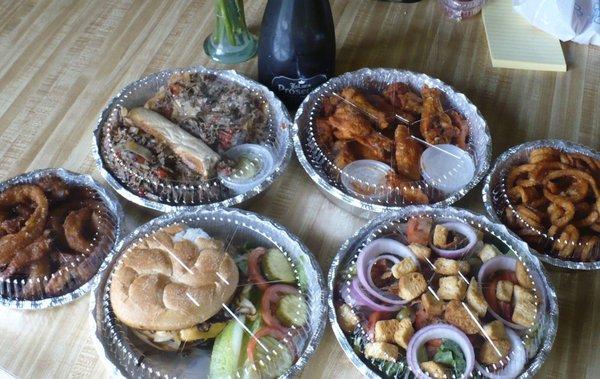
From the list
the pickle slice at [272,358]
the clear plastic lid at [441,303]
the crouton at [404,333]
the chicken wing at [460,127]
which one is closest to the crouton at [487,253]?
the clear plastic lid at [441,303]

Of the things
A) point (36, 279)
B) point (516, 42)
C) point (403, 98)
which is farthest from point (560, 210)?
point (36, 279)

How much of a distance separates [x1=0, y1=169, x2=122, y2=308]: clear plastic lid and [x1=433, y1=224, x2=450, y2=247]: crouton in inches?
26.5

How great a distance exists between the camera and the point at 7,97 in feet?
5.14

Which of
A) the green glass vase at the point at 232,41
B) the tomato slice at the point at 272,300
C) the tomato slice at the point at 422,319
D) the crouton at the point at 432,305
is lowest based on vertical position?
the tomato slice at the point at 272,300

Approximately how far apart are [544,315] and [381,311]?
30 centimetres

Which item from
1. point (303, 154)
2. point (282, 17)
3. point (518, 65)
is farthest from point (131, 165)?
point (518, 65)

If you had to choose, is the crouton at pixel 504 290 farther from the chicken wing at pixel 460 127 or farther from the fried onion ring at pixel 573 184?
the chicken wing at pixel 460 127

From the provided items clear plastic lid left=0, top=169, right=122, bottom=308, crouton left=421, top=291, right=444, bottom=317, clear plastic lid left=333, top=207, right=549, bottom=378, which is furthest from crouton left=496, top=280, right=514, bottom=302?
clear plastic lid left=0, top=169, right=122, bottom=308

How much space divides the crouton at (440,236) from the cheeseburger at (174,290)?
1.32 feet

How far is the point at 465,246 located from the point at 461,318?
0.17m

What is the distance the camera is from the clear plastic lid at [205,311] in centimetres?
102

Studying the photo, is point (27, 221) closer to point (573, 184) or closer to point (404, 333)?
point (404, 333)

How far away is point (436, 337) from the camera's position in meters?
1.00

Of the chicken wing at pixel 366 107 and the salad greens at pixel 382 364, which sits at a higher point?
the chicken wing at pixel 366 107
